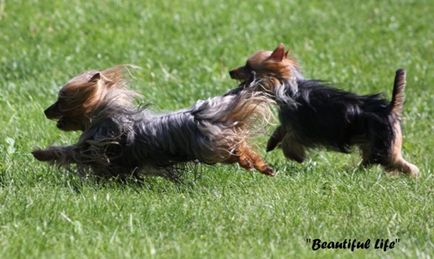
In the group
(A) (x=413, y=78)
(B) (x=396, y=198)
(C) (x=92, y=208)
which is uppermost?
(C) (x=92, y=208)

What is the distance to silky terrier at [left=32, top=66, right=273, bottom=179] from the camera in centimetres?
756

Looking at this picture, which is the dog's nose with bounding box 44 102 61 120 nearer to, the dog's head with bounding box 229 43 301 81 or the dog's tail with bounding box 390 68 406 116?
the dog's head with bounding box 229 43 301 81

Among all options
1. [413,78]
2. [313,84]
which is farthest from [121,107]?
[413,78]

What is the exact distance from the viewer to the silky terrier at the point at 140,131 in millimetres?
7562

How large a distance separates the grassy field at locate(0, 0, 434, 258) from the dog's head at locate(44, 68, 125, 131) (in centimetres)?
44

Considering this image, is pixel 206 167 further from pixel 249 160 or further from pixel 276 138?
pixel 276 138

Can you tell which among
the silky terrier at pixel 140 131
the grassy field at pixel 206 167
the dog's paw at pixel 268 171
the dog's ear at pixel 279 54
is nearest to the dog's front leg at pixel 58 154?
the silky terrier at pixel 140 131

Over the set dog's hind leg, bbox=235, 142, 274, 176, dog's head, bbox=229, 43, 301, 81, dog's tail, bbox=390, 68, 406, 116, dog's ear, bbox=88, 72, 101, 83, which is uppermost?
dog's ear, bbox=88, 72, 101, 83

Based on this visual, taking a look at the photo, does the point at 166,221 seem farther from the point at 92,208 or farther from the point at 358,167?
the point at 358,167

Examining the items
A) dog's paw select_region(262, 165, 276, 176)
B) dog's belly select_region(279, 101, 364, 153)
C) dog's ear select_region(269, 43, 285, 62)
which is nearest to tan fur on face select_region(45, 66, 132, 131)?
dog's paw select_region(262, 165, 276, 176)

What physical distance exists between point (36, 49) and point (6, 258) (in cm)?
788

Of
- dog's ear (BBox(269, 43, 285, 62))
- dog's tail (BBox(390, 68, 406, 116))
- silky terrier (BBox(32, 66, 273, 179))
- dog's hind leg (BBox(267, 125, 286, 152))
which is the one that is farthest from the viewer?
dog's hind leg (BBox(267, 125, 286, 152))

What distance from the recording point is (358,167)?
8.55m

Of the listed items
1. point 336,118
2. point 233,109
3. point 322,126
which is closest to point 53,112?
point 233,109
